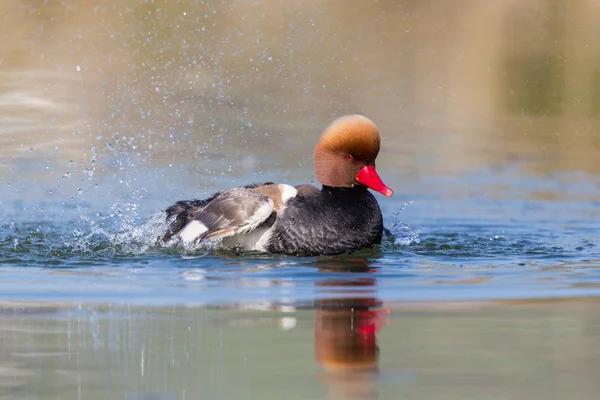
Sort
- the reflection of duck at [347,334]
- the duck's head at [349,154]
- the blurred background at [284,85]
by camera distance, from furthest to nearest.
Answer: the blurred background at [284,85] → the duck's head at [349,154] → the reflection of duck at [347,334]

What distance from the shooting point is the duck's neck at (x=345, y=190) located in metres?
8.11

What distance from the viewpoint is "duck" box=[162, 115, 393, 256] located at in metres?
7.80

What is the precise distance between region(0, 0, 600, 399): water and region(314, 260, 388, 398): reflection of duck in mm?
16

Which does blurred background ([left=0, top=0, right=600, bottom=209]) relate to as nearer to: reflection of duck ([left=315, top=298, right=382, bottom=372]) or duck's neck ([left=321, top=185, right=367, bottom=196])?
duck's neck ([left=321, top=185, right=367, bottom=196])

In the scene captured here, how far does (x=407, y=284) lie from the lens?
21.5 ft

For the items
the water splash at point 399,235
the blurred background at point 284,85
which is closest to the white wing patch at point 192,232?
the water splash at point 399,235

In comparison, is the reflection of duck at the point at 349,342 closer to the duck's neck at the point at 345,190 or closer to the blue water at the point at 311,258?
the blue water at the point at 311,258

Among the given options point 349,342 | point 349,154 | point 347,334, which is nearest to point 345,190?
point 349,154

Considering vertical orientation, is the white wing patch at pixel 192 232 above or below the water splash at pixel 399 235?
above

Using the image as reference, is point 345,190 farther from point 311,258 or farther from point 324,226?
point 311,258

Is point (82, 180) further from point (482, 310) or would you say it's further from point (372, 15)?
point (372, 15)

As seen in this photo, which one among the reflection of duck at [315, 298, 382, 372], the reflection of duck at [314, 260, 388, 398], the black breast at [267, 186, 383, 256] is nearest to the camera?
the reflection of duck at [314, 260, 388, 398]

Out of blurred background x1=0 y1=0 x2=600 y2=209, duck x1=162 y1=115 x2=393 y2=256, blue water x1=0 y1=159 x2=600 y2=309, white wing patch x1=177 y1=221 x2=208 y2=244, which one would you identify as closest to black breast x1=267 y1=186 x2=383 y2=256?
duck x1=162 y1=115 x2=393 y2=256

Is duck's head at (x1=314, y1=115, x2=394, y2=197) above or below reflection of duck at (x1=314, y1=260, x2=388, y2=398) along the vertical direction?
above
